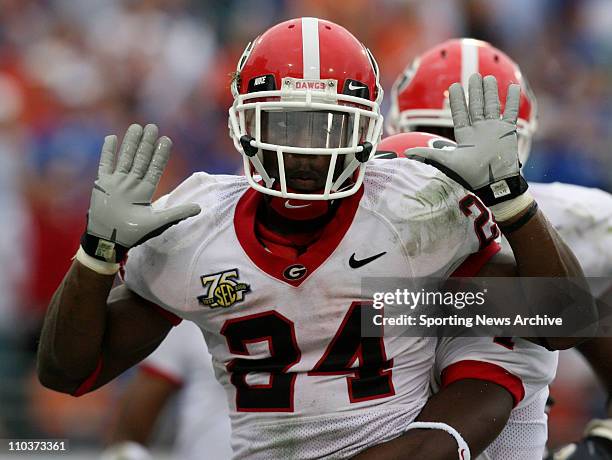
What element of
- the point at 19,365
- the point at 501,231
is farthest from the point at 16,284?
the point at 501,231

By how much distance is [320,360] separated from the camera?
2.48 metres

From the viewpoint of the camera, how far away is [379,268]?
247 cm

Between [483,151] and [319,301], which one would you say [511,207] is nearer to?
[483,151]

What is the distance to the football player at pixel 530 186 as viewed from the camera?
3.09 m

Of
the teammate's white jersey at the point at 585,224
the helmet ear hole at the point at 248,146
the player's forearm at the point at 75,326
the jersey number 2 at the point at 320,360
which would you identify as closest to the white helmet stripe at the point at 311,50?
the helmet ear hole at the point at 248,146

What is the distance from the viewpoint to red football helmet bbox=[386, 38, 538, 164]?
3.40m

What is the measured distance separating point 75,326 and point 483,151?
918mm

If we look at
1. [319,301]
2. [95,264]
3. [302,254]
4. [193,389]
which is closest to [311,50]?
[302,254]

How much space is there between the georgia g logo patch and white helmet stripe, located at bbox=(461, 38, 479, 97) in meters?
1.23

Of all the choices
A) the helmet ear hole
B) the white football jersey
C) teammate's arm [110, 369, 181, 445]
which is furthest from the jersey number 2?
teammate's arm [110, 369, 181, 445]

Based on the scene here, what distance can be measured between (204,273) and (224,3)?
185 inches

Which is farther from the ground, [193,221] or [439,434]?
[193,221]

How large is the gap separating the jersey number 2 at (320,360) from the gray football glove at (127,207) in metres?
0.27

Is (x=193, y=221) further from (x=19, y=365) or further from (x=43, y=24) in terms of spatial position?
(x=43, y=24)
